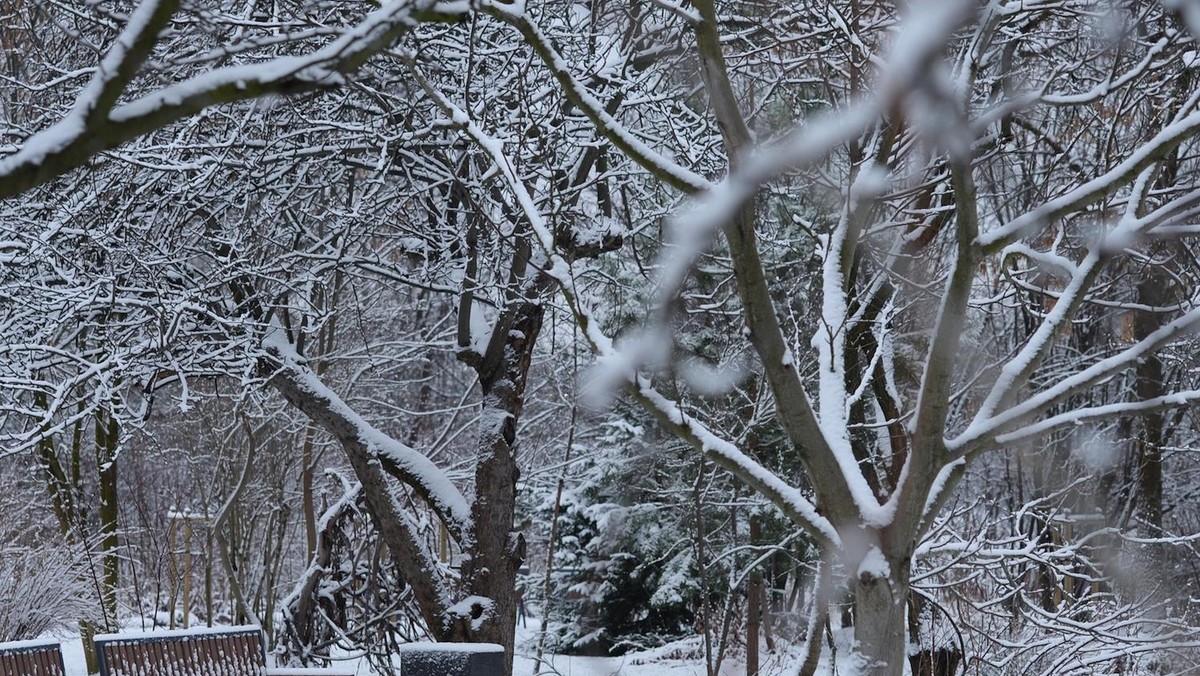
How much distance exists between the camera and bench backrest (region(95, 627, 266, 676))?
20.6ft

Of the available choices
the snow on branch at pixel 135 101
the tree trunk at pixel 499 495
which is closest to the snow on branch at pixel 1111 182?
the snow on branch at pixel 135 101

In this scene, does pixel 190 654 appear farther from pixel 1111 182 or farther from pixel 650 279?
pixel 1111 182

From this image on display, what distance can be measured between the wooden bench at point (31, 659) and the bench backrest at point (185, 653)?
0.22m

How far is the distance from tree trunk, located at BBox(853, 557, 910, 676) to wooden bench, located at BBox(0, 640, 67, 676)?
14.6 ft

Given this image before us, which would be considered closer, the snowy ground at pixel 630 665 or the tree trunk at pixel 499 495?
the tree trunk at pixel 499 495

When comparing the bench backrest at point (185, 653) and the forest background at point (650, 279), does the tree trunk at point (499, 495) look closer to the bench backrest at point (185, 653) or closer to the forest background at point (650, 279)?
the forest background at point (650, 279)

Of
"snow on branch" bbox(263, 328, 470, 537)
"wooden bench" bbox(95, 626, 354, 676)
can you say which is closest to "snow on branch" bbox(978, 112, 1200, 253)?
"wooden bench" bbox(95, 626, 354, 676)

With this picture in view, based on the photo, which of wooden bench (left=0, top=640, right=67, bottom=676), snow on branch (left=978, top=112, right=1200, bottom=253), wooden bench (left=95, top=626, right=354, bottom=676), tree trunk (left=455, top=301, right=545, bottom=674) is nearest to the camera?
snow on branch (left=978, top=112, right=1200, bottom=253)

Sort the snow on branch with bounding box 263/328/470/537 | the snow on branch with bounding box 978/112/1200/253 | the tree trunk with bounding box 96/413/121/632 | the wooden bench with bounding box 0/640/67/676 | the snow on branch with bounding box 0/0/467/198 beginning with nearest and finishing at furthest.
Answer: the snow on branch with bounding box 0/0/467/198, the snow on branch with bounding box 978/112/1200/253, the wooden bench with bounding box 0/640/67/676, the snow on branch with bounding box 263/328/470/537, the tree trunk with bounding box 96/413/121/632

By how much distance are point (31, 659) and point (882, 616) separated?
459 centimetres

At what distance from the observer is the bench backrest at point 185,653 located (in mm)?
6270

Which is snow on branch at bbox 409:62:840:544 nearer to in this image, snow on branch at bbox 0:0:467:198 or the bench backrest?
snow on branch at bbox 0:0:467:198

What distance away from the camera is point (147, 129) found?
2092 millimetres

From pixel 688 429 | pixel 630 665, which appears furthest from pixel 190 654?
pixel 630 665
